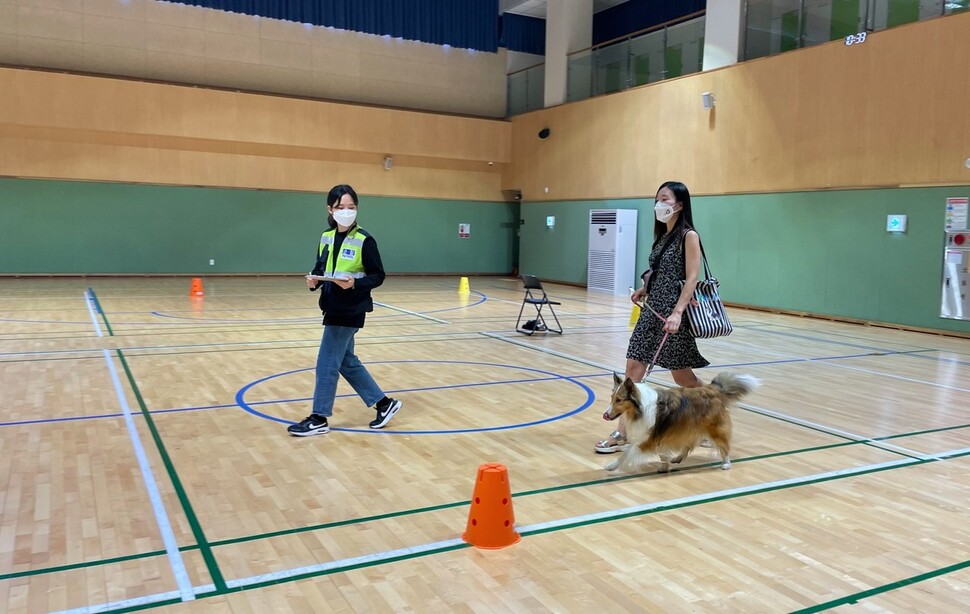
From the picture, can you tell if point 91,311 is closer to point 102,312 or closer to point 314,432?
point 102,312

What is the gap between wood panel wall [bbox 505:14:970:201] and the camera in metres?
11.2

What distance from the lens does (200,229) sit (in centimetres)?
1891

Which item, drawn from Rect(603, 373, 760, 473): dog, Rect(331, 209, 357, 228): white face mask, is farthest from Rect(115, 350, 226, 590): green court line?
Rect(603, 373, 760, 473): dog

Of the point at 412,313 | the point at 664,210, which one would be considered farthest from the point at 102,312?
the point at 664,210

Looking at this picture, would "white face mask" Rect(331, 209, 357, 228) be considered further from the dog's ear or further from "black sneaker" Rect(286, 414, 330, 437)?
the dog's ear

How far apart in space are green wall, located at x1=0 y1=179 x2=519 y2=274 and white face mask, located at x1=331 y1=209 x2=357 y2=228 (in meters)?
15.3

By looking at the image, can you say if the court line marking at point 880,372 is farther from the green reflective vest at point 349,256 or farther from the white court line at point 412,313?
the green reflective vest at point 349,256

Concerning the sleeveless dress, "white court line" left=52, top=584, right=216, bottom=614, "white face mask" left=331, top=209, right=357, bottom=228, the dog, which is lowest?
"white court line" left=52, top=584, right=216, bottom=614

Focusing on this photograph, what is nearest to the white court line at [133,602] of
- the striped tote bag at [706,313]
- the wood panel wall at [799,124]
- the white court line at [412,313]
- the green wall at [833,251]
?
the striped tote bag at [706,313]

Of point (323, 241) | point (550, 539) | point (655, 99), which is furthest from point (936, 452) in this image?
point (655, 99)

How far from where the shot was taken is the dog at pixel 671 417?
163 inches

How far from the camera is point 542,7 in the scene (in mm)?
21469

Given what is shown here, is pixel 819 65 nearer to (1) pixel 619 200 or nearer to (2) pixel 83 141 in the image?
(1) pixel 619 200

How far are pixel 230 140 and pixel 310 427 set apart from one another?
1522cm
